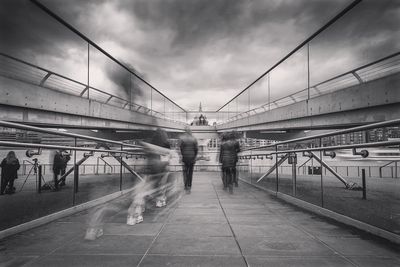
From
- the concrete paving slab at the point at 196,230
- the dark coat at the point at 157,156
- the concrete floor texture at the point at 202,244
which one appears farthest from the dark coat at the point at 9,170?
the concrete paving slab at the point at 196,230

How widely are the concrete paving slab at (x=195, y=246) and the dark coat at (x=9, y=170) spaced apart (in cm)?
271

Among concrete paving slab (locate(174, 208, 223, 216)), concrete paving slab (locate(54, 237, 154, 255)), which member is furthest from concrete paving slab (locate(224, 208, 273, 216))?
concrete paving slab (locate(54, 237, 154, 255))

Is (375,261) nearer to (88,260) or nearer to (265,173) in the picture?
(88,260)

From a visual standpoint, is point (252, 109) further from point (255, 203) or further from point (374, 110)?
point (255, 203)

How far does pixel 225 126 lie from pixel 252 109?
12206 millimetres

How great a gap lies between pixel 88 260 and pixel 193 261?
1029mm

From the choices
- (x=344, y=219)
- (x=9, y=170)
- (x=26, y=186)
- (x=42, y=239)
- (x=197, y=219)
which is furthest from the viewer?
(x=26, y=186)

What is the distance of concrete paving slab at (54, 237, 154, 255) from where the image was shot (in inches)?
119

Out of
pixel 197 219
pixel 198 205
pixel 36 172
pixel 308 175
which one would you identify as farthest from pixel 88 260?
pixel 308 175

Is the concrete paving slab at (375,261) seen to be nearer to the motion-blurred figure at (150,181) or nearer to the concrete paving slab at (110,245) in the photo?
the concrete paving slab at (110,245)

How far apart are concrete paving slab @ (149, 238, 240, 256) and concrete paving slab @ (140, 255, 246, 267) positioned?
0.12 meters

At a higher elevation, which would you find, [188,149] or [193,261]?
[188,149]

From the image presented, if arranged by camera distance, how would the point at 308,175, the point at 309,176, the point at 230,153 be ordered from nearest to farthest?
1. the point at 309,176
2. the point at 308,175
3. the point at 230,153

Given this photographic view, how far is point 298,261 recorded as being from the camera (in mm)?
2740
